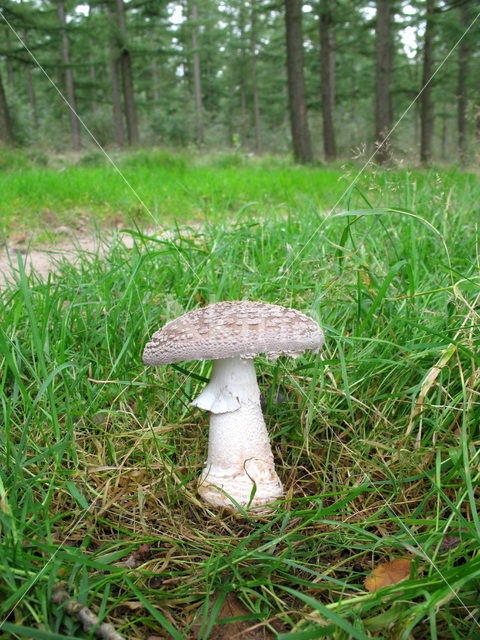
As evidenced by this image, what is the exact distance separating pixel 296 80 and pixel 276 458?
11.3 metres

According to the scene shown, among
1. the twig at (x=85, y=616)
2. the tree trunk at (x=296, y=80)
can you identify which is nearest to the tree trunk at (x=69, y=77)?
the tree trunk at (x=296, y=80)

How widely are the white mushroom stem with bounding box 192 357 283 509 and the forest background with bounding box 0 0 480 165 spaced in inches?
50.6

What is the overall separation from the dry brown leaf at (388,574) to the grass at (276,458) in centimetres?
4

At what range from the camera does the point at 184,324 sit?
1.42 meters

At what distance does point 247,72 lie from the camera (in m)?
30.2

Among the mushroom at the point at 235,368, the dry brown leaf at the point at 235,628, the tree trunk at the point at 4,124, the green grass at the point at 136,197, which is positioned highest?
the tree trunk at the point at 4,124

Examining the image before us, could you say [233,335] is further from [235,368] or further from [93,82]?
[93,82]

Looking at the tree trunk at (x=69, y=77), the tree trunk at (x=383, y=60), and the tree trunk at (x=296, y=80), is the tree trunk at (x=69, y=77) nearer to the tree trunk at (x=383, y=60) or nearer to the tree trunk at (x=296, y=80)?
the tree trunk at (x=296, y=80)

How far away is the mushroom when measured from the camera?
4.35 feet

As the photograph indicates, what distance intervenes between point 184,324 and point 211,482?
58cm

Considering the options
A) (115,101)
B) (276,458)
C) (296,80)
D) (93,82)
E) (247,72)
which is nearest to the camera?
(276,458)

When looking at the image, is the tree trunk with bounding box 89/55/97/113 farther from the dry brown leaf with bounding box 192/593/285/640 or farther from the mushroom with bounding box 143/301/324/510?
the dry brown leaf with bounding box 192/593/285/640

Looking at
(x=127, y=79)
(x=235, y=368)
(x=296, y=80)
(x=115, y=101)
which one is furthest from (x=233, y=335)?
(x=115, y=101)

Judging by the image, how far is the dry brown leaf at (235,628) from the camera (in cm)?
109
